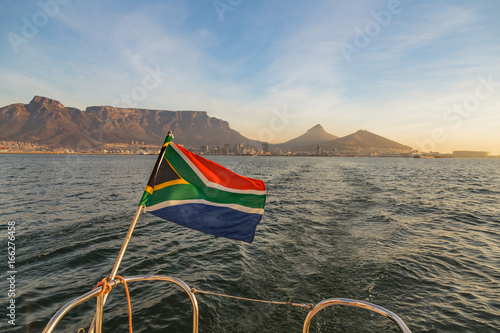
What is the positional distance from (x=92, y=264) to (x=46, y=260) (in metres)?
2.10

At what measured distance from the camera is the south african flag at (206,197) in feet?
13.3

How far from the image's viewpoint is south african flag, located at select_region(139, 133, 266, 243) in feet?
13.3

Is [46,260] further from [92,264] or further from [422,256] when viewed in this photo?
[422,256]

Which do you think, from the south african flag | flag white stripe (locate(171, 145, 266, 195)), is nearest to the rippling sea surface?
the south african flag

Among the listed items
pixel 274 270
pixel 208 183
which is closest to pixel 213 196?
pixel 208 183

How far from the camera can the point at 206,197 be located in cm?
423

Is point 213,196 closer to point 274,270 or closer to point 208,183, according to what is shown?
point 208,183

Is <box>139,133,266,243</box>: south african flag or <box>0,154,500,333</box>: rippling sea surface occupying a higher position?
<box>139,133,266,243</box>: south african flag

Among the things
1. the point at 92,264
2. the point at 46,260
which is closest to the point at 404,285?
the point at 92,264

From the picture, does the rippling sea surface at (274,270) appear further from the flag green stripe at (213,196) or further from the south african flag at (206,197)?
the flag green stripe at (213,196)

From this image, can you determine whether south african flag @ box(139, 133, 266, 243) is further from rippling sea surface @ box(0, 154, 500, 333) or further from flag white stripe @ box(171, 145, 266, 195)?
rippling sea surface @ box(0, 154, 500, 333)

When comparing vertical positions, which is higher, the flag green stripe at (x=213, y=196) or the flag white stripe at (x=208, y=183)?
the flag white stripe at (x=208, y=183)

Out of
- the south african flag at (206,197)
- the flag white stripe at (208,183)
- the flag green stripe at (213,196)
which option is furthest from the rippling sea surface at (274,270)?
the flag white stripe at (208,183)

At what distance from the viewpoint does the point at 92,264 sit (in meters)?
9.44
